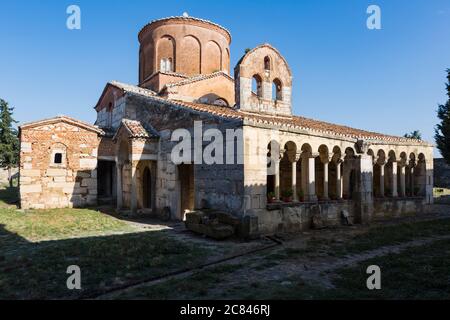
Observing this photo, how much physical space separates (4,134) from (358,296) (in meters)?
28.1

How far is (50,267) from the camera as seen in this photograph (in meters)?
5.73

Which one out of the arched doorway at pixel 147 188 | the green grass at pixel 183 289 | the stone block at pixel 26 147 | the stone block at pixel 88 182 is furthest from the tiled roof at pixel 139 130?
the green grass at pixel 183 289

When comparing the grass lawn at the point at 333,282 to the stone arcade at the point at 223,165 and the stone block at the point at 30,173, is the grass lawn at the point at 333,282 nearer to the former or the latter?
the stone arcade at the point at 223,165

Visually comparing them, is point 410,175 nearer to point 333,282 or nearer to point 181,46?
point 333,282

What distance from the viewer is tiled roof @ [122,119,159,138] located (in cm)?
1275

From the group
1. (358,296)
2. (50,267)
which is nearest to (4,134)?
(50,267)

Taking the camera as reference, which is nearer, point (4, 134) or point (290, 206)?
point (290, 206)

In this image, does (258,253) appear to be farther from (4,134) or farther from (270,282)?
(4,134)

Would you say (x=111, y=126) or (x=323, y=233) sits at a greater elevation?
(x=111, y=126)

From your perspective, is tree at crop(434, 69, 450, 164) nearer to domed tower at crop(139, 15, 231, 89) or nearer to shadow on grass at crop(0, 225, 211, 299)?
domed tower at crop(139, 15, 231, 89)

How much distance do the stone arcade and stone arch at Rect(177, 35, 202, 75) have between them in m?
0.06
